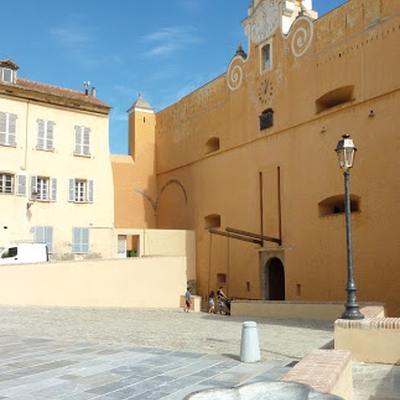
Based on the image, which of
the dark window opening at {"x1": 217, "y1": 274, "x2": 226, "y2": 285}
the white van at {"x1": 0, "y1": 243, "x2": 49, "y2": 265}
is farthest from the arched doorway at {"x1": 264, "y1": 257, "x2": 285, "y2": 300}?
the white van at {"x1": 0, "y1": 243, "x2": 49, "y2": 265}

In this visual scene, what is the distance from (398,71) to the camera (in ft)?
51.0

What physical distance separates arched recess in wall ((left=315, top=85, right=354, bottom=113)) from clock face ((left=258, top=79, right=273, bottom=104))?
2.53m

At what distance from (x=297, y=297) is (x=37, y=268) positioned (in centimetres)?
883

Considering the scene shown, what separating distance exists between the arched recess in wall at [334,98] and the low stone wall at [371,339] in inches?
455

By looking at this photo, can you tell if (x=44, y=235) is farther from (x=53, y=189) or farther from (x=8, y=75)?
(x=8, y=75)

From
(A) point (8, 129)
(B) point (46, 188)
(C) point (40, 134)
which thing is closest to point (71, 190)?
(B) point (46, 188)

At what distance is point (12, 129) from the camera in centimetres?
2053

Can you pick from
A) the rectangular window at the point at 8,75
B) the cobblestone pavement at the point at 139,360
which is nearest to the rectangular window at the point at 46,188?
the rectangular window at the point at 8,75

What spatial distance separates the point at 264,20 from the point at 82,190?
1039 centimetres

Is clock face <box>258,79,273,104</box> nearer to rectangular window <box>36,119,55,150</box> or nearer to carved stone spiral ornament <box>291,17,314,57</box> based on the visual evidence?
carved stone spiral ornament <box>291,17,314,57</box>

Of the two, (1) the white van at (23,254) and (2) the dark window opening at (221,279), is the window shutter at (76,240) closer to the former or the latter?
(1) the white van at (23,254)

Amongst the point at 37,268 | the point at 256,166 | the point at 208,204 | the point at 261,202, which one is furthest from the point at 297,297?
the point at 37,268

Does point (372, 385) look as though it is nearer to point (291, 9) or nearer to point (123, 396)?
point (123, 396)

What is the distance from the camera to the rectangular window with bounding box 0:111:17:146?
66.5ft
